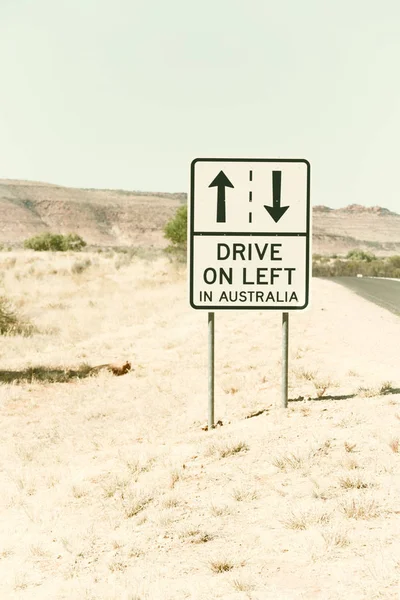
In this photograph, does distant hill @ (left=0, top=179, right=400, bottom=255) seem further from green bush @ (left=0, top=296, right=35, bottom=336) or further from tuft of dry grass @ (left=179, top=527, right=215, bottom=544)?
tuft of dry grass @ (left=179, top=527, right=215, bottom=544)

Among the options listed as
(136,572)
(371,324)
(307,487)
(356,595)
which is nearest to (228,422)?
(307,487)

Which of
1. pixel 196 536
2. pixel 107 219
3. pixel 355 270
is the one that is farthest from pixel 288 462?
pixel 107 219

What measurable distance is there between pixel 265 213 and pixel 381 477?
313 cm

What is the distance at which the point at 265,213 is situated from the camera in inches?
288

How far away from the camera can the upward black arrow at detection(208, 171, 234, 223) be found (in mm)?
7172

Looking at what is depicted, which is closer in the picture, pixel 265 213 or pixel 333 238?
pixel 265 213

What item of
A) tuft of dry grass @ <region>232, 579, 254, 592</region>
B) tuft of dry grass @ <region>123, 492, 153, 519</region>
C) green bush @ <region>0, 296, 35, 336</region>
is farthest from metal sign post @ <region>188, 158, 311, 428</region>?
green bush @ <region>0, 296, 35, 336</region>

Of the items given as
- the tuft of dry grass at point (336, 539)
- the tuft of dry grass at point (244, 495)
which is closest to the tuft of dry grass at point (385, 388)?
the tuft of dry grass at point (244, 495)

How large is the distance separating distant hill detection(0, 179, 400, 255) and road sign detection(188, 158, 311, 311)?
323 feet

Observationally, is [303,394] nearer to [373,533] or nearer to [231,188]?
[231,188]

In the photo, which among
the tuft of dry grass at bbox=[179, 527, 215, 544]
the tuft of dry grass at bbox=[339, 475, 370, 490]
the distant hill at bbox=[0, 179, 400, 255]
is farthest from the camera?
the distant hill at bbox=[0, 179, 400, 255]

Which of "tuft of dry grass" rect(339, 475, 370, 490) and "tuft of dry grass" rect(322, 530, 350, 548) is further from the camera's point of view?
"tuft of dry grass" rect(339, 475, 370, 490)

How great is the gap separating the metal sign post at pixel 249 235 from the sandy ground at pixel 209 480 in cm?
125

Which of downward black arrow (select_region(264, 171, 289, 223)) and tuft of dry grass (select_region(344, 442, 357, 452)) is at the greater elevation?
downward black arrow (select_region(264, 171, 289, 223))
